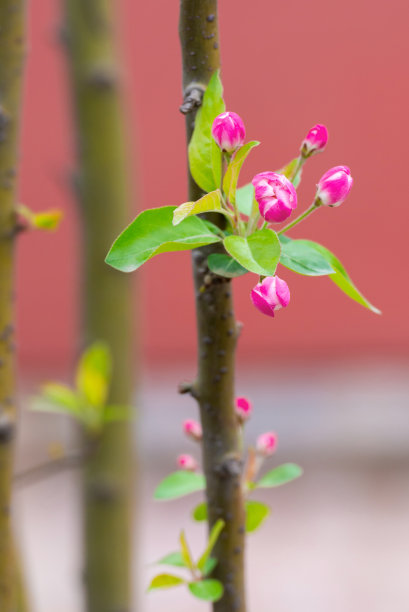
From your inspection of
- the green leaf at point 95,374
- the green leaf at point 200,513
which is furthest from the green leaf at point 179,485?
the green leaf at point 95,374

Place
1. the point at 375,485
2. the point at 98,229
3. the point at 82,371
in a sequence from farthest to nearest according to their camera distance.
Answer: the point at 375,485 → the point at 98,229 → the point at 82,371

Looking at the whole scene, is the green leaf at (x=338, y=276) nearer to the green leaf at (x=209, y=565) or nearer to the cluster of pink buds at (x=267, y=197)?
the cluster of pink buds at (x=267, y=197)

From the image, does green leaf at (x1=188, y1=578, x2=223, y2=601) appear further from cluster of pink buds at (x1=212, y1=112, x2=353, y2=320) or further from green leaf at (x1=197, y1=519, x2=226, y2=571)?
cluster of pink buds at (x1=212, y1=112, x2=353, y2=320)

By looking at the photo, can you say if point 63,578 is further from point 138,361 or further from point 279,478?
point 279,478

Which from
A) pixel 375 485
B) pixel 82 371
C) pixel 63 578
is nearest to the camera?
pixel 82 371

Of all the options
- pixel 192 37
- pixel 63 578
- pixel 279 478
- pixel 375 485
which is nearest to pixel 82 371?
pixel 279 478

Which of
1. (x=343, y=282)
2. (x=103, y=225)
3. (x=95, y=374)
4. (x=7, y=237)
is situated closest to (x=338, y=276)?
(x=343, y=282)

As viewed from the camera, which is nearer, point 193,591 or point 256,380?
point 193,591

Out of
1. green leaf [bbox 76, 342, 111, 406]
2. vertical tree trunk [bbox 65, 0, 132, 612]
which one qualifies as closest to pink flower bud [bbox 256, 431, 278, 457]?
green leaf [bbox 76, 342, 111, 406]
